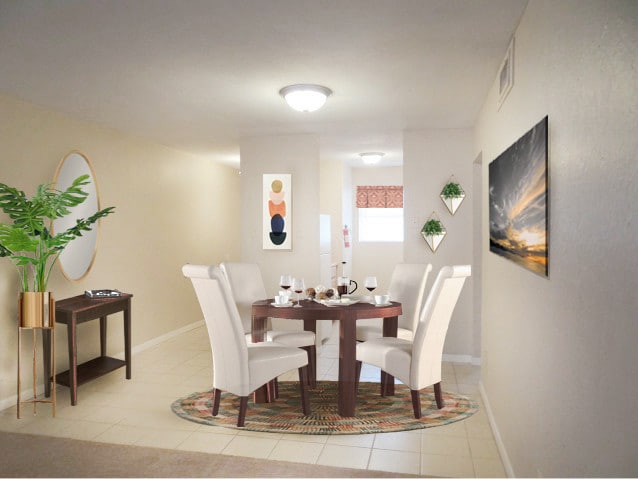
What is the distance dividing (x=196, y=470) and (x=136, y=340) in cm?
336

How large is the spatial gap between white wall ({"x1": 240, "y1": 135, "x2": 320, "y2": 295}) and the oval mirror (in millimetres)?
1661

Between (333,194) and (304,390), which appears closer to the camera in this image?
(304,390)

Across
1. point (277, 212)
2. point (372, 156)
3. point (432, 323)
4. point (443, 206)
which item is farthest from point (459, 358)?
point (372, 156)

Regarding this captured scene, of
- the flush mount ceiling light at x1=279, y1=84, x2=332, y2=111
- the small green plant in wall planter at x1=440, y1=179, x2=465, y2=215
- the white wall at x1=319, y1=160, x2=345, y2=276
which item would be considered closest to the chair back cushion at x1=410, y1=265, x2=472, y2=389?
the flush mount ceiling light at x1=279, y1=84, x2=332, y2=111

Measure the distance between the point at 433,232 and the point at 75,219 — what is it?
11.4 feet

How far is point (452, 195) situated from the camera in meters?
5.68

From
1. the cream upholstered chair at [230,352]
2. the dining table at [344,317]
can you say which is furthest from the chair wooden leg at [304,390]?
the dining table at [344,317]

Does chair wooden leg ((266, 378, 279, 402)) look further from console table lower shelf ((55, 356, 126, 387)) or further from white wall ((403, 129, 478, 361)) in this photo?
white wall ((403, 129, 478, 361))

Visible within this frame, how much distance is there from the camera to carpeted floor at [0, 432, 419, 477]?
302 centimetres

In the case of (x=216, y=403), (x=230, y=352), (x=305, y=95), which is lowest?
(x=216, y=403)

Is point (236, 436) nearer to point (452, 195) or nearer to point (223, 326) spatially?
point (223, 326)

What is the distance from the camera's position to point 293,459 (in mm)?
3215

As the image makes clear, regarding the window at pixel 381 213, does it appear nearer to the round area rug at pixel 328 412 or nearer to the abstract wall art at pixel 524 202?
the round area rug at pixel 328 412

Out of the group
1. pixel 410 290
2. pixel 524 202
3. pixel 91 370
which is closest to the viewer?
pixel 524 202
